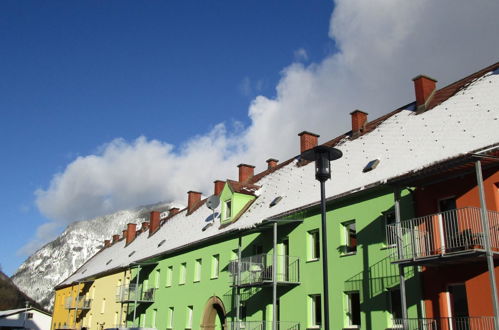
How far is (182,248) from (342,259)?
15106 millimetres

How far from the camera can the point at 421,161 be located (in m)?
17.8

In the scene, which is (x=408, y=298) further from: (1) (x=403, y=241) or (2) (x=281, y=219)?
(2) (x=281, y=219)

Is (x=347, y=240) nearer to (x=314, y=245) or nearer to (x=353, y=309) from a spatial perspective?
(x=314, y=245)

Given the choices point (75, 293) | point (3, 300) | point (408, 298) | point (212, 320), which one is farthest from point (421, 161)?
point (3, 300)

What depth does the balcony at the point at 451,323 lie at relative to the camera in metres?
13.7

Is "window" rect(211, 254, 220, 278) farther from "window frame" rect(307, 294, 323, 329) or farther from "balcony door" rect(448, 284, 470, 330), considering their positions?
"balcony door" rect(448, 284, 470, 330)

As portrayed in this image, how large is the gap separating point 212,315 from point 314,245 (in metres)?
9.35

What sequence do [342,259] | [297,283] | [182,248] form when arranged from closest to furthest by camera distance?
[342,259] → [297,283] → [182,248]

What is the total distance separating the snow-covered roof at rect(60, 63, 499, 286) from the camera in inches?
682

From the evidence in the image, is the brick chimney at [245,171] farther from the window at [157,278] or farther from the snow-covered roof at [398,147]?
the window at [157,278]

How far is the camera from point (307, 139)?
30422 mm

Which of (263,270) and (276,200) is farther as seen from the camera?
(276,200)

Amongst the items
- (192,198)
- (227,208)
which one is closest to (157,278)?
(192,198)

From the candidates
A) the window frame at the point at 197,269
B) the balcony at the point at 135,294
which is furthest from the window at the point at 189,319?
the balcony at the point at 135,294
